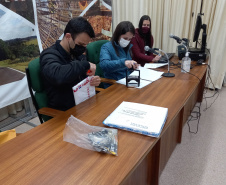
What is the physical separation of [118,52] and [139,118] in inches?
39.6

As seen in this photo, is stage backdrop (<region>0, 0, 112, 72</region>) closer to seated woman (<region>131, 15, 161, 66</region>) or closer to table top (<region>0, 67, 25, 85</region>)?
table top (<region>0, 67, 25, 85</region>)

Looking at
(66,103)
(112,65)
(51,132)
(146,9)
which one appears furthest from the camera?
(146,9)

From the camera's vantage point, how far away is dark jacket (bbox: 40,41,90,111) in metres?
1.13

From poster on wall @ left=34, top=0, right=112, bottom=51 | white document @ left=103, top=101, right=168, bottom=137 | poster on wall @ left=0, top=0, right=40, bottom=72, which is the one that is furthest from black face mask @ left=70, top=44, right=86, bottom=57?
poster on wall @ left=34, top=0, right=112, bottom=51

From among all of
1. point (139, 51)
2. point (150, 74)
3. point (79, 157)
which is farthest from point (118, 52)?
point (79, 157)

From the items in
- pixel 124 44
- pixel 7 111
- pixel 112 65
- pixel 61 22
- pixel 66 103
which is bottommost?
pixel 7 111

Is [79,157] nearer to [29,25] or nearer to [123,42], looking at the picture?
[123,42]

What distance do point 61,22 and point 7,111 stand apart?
4.31 ft

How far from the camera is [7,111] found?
234cm

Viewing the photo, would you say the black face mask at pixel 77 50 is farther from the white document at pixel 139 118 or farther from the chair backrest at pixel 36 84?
the white document at pixel 139 118

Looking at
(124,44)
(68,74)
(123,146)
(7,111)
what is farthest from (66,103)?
(7,111)

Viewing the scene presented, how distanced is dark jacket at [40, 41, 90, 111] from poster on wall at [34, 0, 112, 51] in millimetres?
1128

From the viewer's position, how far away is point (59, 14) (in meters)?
2.41

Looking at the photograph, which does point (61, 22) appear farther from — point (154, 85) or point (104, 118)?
point (104, 118)
